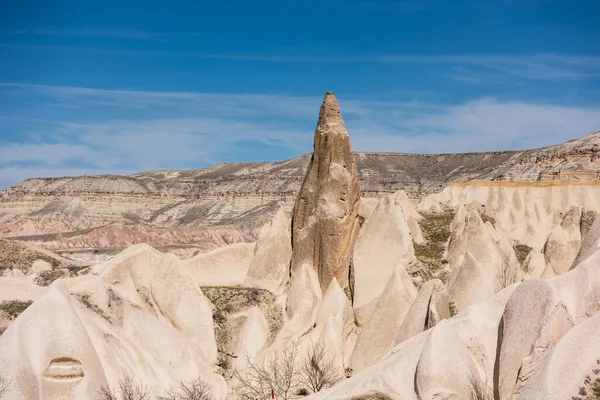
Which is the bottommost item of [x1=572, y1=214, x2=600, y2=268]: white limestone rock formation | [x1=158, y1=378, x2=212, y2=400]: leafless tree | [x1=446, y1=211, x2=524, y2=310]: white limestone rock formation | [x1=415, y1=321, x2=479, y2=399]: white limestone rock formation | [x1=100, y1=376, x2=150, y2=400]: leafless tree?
[x1=158, y1=378, x2=212, y2=400]: leafless tree

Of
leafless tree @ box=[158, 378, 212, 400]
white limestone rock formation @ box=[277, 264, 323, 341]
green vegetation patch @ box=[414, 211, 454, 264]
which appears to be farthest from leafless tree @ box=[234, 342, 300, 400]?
green vegetation patch @ box=[414, 211, 454, 264]

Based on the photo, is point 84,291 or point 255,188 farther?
point 255,188

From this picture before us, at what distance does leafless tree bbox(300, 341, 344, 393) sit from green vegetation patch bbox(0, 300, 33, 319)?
28.7 ft

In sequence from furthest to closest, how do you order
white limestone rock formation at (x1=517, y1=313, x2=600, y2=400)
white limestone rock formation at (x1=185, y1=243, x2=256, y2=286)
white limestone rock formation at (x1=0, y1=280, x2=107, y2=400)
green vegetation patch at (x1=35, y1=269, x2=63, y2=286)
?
white limestone rock formation at (x1=185, y1=243, x2=256, y2=286) → green vegetation patch at (x1=35, y1=269, x2=63, y2=286) → white limestone rock formation at (x1=0, y1=280, x2=107, y2=400) → white limestone rock formation at (x1=517, y1=313, x2=600, y2=400)

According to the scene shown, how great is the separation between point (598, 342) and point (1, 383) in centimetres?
1344

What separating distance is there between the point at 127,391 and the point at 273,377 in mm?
4654

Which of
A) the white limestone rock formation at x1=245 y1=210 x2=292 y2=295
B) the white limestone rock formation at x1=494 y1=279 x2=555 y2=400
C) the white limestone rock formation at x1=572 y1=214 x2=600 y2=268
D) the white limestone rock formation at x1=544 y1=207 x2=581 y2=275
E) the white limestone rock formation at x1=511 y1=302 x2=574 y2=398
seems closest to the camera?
the white limestone rock formation at x1=511 y1=302 x2=574 y2=398

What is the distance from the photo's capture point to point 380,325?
24.5 m

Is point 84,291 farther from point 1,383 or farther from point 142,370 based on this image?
point 1,383

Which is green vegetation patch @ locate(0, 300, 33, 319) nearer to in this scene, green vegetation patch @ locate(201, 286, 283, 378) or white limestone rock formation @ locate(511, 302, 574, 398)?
green vegetation patch @ locate(201, 286, 283, 378)

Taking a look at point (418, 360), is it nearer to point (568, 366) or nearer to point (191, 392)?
point (568, 366)

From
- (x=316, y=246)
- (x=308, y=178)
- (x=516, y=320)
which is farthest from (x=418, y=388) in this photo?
(x=308, y=178)

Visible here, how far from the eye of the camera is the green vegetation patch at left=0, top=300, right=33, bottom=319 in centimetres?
2309

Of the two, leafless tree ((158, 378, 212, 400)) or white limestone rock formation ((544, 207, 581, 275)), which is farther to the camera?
white limestone rock formation ((544, 207, 581, 275))
